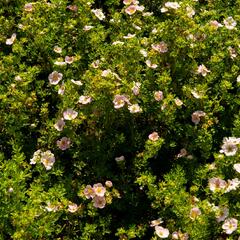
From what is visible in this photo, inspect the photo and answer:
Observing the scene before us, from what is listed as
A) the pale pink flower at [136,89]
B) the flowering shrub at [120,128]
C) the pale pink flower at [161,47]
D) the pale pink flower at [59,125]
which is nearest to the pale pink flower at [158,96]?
the flowering shrub at [120,128]

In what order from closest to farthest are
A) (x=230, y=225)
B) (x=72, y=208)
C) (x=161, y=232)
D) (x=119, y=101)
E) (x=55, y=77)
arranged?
1. (x=230, y=225)
2. (x=161, y=232)
3. (x=72, y=208)
4. (x=119, y=101)
5. (x=55, y=77)

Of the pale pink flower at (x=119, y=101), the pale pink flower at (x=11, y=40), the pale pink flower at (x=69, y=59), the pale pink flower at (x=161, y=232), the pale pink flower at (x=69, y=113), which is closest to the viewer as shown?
the pale pink flower at (x=161, y=232)

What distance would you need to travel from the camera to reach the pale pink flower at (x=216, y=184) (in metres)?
3.35

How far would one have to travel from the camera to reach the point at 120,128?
3.90 metres

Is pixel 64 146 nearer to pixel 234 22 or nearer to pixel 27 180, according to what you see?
pixel 27 180

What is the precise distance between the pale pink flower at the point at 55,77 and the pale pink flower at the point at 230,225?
168cm

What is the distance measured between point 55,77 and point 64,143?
2.00 feet

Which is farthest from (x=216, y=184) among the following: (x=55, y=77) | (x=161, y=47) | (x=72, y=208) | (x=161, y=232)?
(x=55, y=77)

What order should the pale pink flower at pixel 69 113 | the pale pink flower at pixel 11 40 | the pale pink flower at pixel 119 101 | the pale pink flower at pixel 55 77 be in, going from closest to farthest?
the pale pink flower at pixel 119 101 < the pale pink flower at pixel 69 113 < the pale pink flower at pixel 55 77 < the pale pink flower at pixel 11 40

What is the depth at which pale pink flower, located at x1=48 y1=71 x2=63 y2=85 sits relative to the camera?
4.11 metres

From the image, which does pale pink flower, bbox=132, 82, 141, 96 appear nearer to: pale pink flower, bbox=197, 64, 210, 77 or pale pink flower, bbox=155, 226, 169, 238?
pale pink flower, bbox=197, 64, 210, 77

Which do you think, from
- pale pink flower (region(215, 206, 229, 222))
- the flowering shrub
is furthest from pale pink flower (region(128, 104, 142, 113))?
pale pink flower (region(215, 206, 229, 222))

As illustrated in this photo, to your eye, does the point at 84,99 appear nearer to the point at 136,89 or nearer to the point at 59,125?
the point at 59,125

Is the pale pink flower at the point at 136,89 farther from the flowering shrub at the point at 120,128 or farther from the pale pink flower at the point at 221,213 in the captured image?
the pale pink flower at the point at 221,213
